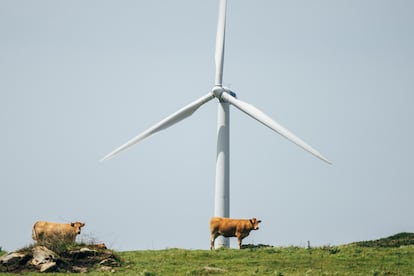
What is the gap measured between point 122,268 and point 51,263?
3.02 metres

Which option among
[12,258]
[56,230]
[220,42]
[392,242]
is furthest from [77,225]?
[220,42]

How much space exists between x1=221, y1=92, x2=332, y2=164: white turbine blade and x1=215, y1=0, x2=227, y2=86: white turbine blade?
2471 millimetres

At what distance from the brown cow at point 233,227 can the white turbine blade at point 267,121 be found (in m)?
6.25

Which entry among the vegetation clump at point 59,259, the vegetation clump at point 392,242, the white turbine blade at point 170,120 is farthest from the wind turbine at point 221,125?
the vegetation clump at point 59,259

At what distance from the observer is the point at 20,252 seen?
32.9 meters

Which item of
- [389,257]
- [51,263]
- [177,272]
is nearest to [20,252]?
[51,263]

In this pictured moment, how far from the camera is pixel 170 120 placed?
50.9 meters

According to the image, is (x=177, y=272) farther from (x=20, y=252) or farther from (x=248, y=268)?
(x=20, y=252)

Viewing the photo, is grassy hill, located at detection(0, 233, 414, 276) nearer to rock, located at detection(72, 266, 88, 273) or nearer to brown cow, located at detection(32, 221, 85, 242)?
rock, located at detection(72, 266, 88, 273)

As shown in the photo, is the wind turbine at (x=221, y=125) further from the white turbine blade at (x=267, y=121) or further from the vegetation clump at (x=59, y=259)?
the vegetation clump at (x=59, y=259)

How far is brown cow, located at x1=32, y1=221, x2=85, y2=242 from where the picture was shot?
3638cm

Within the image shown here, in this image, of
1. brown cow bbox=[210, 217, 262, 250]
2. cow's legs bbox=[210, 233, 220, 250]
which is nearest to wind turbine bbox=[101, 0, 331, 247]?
cow's legs bbox=[210, 233, 220, 250]

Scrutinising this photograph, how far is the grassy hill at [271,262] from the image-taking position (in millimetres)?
30281

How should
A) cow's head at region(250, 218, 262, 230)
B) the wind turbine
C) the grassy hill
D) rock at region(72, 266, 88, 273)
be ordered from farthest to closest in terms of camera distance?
1. the wind turbine
2. cow's head at region(250, 218, 262, 230)
3. rock at region(72, 266, 88, 273)
4. the grassy hill
